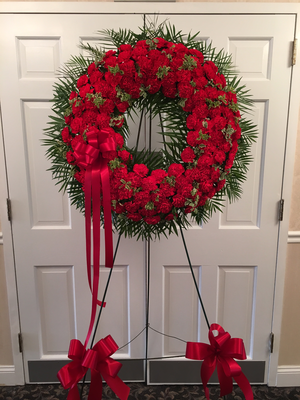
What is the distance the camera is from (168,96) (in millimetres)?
839

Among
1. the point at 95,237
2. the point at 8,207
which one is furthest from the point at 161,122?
the point at 8,207

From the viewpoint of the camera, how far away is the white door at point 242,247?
4.43 feet

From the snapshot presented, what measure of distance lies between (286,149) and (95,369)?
4.08ft

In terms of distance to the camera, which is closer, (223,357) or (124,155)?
(124,155)

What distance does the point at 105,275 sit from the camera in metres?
1.55

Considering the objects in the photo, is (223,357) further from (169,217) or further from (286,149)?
(286,149)

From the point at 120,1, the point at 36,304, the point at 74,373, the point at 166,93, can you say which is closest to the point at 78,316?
the point at 36,304

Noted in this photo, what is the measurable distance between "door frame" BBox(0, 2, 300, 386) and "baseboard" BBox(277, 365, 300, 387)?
0.08ft

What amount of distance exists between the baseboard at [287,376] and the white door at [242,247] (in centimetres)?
8

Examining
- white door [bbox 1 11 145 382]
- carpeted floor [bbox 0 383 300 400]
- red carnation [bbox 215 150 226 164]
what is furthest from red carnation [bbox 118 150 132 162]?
carpeted floor [bbox 0 383 300 400]

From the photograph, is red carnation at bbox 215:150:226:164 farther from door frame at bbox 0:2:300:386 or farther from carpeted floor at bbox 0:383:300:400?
carpeted floor at bbox 0:383:300:400

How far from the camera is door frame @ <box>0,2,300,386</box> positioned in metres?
1.31

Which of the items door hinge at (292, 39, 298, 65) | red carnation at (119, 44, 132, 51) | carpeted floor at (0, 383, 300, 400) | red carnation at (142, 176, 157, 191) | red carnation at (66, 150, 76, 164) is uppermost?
door hinge at (292, 39, 298, 65)

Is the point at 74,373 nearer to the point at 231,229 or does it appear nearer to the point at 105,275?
the point at 105,275
